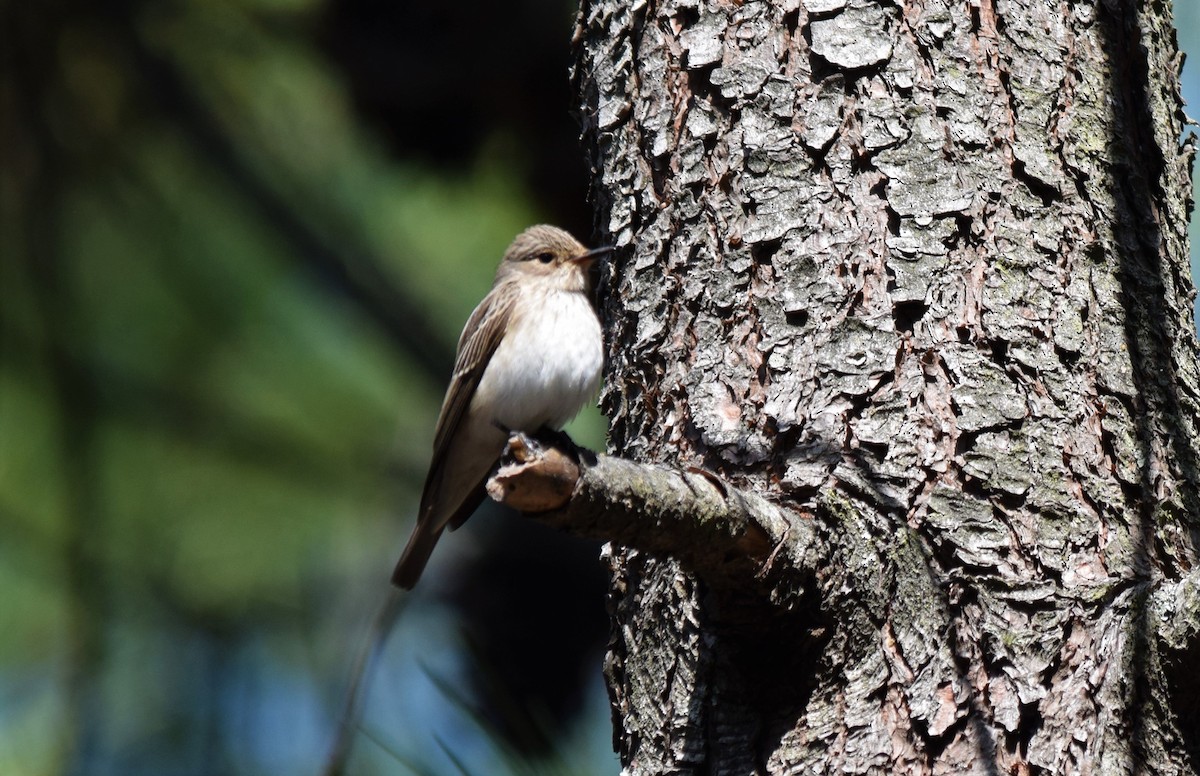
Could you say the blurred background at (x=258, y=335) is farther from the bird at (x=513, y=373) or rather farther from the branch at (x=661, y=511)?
the branch at (x=661, y=511)

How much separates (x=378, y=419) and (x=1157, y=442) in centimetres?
342

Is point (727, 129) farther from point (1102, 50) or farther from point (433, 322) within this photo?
point (433, 322)

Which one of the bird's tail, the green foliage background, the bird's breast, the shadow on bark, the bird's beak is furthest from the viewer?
the green foliage background

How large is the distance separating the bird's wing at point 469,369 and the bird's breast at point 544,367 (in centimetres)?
6

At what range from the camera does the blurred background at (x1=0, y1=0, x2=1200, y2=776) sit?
4.39 m

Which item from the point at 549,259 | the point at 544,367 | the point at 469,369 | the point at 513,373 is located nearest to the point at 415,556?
the point at 469,369

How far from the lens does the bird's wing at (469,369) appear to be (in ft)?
11.8

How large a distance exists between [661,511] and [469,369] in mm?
1833

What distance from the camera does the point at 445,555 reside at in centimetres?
530

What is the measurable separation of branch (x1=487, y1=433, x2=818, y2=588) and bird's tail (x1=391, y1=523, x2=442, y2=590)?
1.76 m

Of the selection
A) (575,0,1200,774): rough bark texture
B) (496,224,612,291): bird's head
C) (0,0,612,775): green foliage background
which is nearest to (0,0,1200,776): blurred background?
(0,0,612,775): green foliage background

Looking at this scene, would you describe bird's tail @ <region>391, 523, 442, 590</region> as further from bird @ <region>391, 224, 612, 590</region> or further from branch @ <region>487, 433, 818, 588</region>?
branch @ <region>487, 433, 818, 588</region>

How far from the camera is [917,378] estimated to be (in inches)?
91.4

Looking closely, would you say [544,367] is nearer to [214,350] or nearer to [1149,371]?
[1149,371]
